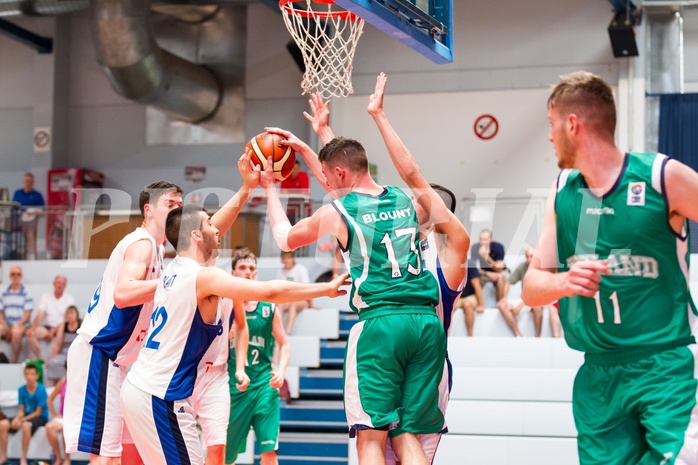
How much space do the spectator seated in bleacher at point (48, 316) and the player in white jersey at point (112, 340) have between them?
738cm

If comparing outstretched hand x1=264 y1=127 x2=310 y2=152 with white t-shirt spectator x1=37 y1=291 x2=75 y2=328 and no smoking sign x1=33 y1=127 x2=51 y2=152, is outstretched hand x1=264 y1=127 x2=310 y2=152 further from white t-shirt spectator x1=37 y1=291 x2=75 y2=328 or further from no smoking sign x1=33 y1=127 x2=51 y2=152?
no smoking sign x1=33 y1=127 x2=51 y2=152

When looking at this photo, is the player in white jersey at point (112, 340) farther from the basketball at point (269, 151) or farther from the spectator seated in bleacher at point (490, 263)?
the spectator seated in bleacher at point (490, 263)

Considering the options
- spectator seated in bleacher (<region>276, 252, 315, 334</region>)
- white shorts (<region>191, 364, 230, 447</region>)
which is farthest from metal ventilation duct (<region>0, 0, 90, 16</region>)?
white shorts (<region>191, 364, 230, 447</region>)

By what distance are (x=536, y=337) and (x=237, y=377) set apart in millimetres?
5050

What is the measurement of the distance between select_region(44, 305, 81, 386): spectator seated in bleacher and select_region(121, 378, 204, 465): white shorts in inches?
278

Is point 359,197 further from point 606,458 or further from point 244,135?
point 244,135

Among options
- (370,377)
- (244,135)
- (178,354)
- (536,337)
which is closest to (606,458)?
(370,377)

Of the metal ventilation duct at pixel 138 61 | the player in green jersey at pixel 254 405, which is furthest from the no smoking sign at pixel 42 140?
the player in green jersey at pixel 254 405

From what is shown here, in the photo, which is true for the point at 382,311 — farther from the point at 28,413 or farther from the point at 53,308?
the point at 53,308

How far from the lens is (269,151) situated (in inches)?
220

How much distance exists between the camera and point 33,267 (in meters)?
15.1

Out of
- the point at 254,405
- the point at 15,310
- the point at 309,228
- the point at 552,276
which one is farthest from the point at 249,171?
the point at 15,310

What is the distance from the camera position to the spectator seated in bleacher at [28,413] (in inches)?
437

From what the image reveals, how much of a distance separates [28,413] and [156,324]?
7224 millimetres
